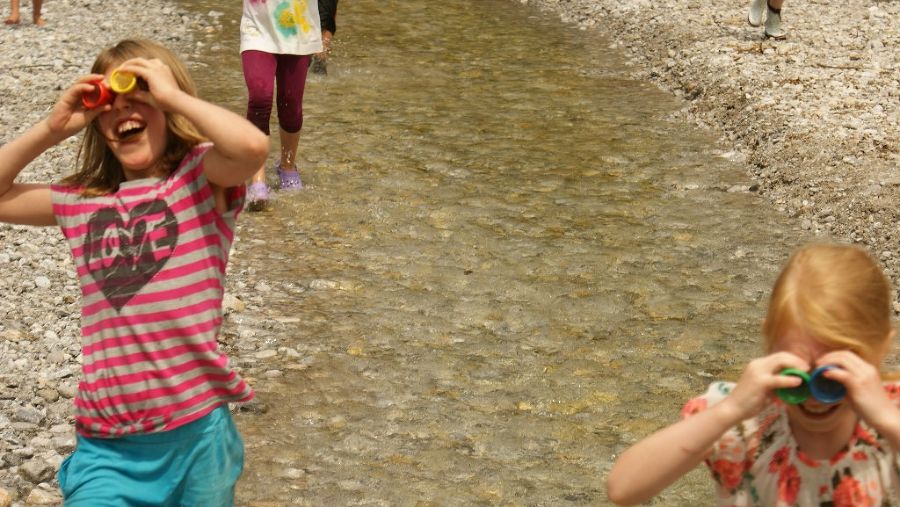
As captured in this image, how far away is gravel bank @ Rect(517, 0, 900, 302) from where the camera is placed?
26.9 feet

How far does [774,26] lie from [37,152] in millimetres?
9546

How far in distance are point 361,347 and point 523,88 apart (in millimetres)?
5435

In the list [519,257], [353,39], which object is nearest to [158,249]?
[519,257]

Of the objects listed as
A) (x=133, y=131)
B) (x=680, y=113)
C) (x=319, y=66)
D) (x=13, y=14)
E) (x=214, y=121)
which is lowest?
(x=13, y=14)

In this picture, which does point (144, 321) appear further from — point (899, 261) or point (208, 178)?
point (899, 261)

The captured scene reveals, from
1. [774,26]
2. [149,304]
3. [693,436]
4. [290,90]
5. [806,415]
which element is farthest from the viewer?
[774,26]

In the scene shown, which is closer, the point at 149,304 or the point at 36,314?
the point at 149,304

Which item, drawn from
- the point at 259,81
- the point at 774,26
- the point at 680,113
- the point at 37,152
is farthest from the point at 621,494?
the point at 774,26

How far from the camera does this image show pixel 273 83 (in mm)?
7992

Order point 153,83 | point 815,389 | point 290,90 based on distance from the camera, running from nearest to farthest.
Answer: point 815,389 < point 153,83 < point 290,90

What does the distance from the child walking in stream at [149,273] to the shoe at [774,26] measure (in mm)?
9269

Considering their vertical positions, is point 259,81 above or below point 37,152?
below

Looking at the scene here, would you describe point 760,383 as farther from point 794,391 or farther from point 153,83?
point 153,83

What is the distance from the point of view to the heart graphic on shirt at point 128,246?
3.31 m
